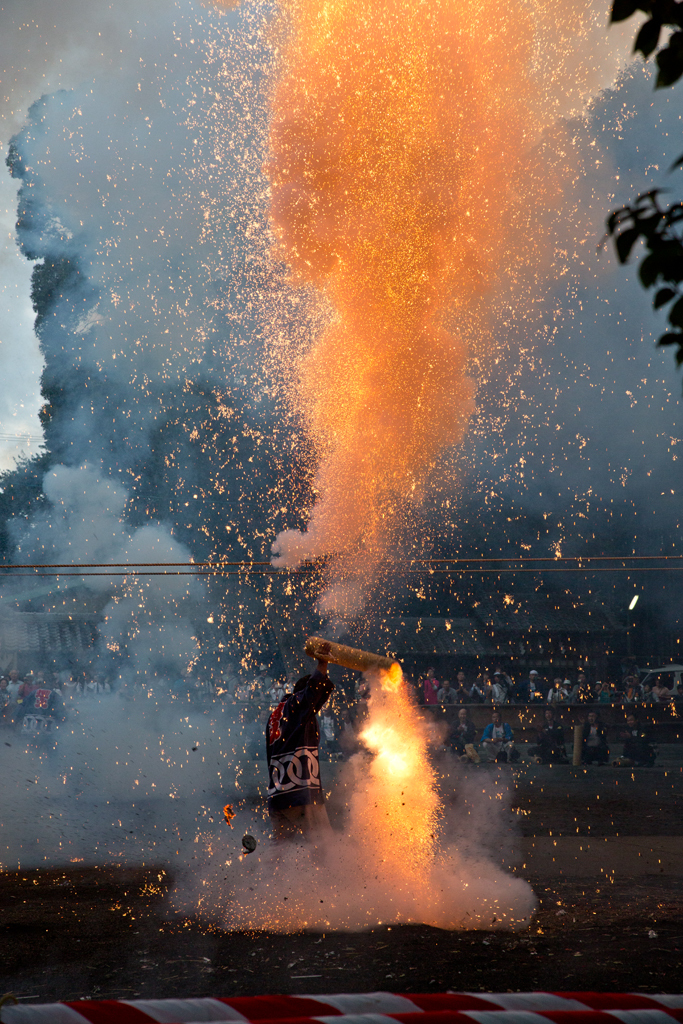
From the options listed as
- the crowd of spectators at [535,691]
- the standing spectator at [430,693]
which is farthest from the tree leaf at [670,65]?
the standing spectator at [430,693]

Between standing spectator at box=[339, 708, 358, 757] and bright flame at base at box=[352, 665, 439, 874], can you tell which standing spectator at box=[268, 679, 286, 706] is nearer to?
standing spectator at box=[339, 708, 358, 757]

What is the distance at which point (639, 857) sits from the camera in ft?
26.6

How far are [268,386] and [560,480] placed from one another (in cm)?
→ 874

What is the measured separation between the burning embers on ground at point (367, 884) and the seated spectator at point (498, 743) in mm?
5856

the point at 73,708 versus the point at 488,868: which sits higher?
the point at 73,708

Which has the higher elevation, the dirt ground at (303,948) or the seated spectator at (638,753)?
the seated spectator at (638,753)

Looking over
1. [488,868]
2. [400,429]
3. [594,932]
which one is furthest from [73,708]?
[594,932]

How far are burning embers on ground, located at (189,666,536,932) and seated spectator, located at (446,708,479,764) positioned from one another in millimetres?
5846

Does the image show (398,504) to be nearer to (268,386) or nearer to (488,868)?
(488,868)

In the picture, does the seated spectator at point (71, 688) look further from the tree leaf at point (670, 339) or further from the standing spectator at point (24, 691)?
the tree leaf at point (670, 339)

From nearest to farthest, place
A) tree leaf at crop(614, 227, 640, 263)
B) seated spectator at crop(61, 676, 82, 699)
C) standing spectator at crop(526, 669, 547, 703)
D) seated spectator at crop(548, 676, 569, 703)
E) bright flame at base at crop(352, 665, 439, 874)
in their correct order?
tree leaf at crop(614, 227, 640, 263) < bright flame at base at crop(352, 665, 439, 874) < seated spectator at crop(61, 676, 82, 699) < seated spectator at crop(548, 676, 569, 703) < standing spectator at crop(526, 669, 547, 703)

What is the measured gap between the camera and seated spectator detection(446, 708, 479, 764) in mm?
13732

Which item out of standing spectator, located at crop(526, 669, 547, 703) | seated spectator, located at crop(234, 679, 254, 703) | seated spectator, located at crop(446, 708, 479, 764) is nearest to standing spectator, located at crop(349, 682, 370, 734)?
seated spectator, located at crop(446, 708, 479, 764)

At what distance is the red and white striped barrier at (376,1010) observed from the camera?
2.58 m
